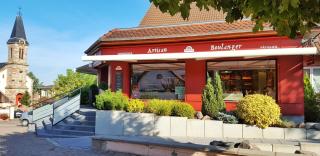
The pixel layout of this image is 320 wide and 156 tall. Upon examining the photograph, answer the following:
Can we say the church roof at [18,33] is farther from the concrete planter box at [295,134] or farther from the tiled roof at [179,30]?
the concrete planter box at [295,134]

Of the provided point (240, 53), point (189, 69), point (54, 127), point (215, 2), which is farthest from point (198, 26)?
point (215, 2)

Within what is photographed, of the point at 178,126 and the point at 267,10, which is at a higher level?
the point at 267,10

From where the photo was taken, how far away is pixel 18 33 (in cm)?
7488

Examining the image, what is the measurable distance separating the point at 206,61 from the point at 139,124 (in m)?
4.85

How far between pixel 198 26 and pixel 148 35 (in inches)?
99.1

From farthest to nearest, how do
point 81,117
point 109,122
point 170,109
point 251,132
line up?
point 81,117
point 109,122
point 170,109
point 251,132

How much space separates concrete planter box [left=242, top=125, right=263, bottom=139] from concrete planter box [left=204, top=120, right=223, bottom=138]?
2.67 ft

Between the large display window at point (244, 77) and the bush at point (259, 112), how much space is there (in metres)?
3.28

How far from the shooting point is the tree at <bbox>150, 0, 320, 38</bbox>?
14.5 ft

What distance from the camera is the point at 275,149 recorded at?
902 centimetres

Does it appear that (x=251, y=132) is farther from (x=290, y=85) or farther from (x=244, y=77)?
(x=244, y=77)

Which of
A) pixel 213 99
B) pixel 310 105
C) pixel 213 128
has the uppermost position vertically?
pixel 213 99

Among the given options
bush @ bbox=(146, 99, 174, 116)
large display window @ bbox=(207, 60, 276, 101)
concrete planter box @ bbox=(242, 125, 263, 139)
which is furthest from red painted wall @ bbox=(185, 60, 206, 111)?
concrete planter box @ bbox=(242, 125, 263, 139)

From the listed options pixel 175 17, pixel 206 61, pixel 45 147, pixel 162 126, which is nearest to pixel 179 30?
pixel 206 61
